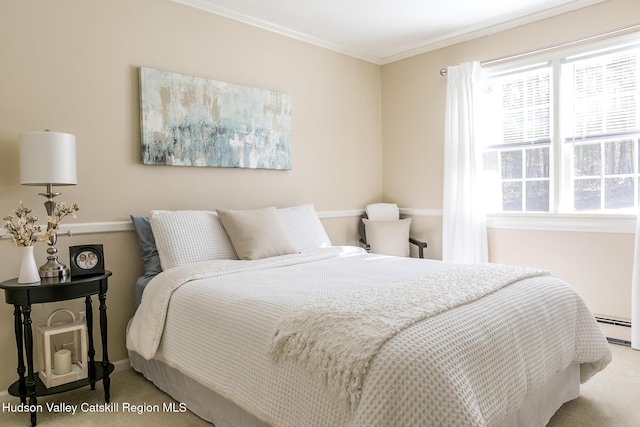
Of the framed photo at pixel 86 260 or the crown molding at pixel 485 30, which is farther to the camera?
the crown molding at pixel 485 30

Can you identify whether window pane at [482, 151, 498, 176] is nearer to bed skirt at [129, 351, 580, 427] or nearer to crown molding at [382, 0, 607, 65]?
crown molding at [382, 0, 607, 65]

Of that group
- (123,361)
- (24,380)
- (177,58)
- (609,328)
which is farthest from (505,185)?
(24,380)

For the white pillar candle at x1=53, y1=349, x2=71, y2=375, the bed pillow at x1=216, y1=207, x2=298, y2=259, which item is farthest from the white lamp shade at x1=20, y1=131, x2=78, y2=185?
the bed pillow at x1=216, y1=207, x2=298, y2=259

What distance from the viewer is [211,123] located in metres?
3.34

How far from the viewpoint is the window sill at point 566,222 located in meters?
3.30

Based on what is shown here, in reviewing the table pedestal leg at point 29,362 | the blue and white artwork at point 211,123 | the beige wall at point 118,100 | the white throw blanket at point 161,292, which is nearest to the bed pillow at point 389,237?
the beige wall at point 118,100

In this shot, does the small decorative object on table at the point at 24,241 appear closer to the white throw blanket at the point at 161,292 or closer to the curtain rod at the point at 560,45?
the white throw blanket at the point at 161,292

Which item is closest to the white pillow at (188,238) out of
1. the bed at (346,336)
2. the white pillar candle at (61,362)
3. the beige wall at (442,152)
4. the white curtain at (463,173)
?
the bed at (346,336)

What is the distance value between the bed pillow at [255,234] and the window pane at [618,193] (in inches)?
95.1

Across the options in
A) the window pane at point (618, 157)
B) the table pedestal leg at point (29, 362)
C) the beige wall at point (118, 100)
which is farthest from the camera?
the window pane at point (618, 157)

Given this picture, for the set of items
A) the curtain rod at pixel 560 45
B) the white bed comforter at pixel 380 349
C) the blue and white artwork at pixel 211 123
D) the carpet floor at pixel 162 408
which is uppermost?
the curtain rod at pixel 560 45

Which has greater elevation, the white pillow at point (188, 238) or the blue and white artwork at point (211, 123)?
the blue and white artwork at point (211, 123)

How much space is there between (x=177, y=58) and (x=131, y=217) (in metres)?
1.18

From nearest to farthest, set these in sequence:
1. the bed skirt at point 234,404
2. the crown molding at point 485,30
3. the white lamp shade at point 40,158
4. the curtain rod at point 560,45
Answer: the bed skirt at point 234,404
the white lamp shade at point 40,158
the curtain rod at point 560,45
the crown molding at point 485,30
